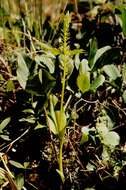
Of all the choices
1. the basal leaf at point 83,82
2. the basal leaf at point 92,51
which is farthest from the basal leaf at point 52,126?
the basal leaf at point 92,51


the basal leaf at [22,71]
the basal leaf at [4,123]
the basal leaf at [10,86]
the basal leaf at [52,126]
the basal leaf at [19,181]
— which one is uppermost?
the basal leaf at [22,71]

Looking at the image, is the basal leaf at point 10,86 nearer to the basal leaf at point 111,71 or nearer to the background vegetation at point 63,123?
the background vegetation at point 63,123

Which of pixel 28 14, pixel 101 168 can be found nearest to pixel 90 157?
pixel 101 168

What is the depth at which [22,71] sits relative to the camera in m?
1.30

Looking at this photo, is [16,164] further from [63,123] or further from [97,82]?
[97,82]

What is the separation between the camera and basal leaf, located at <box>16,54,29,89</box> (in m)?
1.28

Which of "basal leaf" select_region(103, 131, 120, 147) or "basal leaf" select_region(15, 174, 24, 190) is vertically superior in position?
"basal leaf" select_region(103, 131, 120, 147)

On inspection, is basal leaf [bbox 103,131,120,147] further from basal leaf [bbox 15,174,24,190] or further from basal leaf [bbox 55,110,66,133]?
basal leaf [bbox 15,174,24,190]

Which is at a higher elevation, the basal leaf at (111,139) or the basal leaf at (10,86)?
the basal leaf at (10,86)

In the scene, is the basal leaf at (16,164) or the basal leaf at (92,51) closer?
the basal leaf at (16,164)

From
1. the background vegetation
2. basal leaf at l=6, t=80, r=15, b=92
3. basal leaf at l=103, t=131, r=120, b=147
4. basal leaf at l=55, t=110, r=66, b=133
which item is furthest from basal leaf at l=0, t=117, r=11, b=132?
basal leaf at l=103, t=131, r=120, b=147

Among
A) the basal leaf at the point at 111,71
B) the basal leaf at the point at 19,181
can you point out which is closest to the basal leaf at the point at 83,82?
the basal leaf at the point at 111,71

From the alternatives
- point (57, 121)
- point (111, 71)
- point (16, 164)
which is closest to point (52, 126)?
→ point (57, 121)

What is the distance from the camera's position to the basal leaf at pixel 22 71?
1.28m
